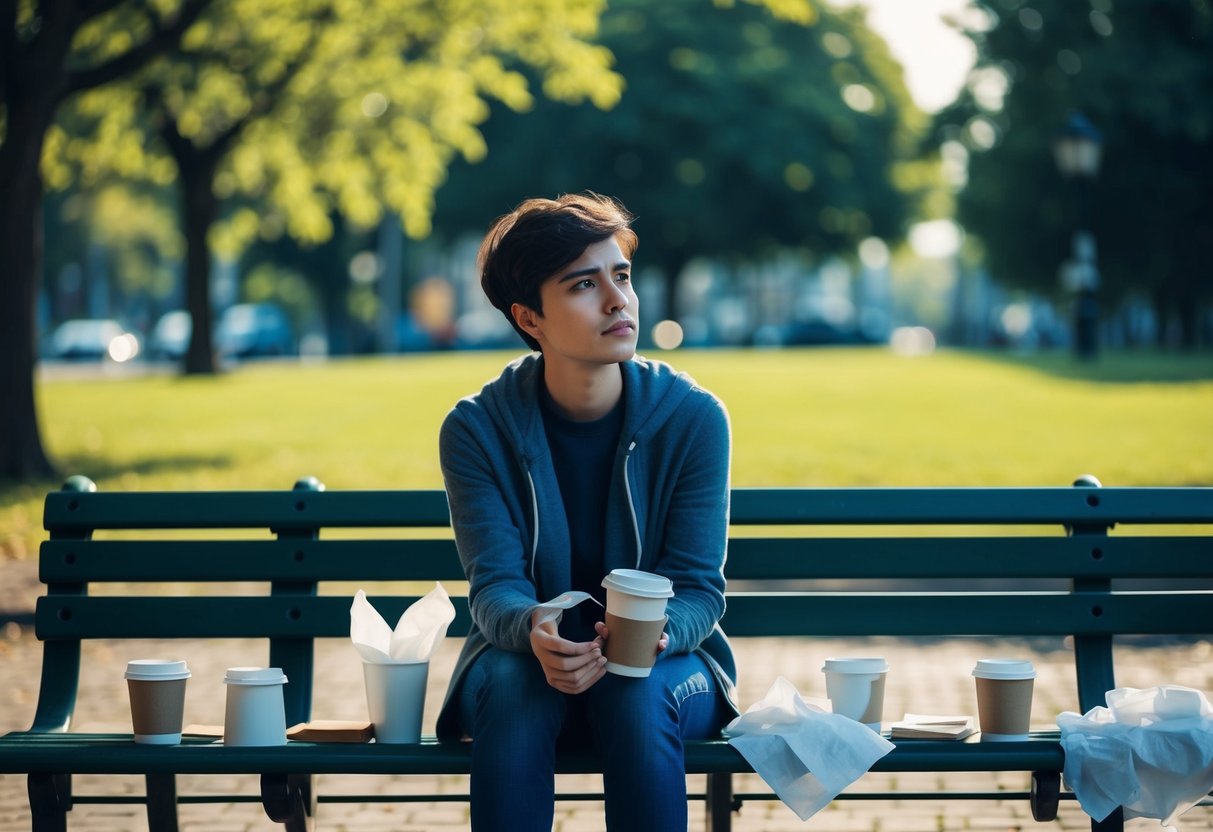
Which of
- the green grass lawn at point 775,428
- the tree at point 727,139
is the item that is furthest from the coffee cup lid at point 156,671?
the tree at point 727,139

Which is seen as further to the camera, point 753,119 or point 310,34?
point 753,119

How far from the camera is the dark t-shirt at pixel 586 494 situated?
387 cm

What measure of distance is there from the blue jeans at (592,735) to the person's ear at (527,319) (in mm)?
754

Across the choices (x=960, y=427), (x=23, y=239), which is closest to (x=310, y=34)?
(x=23, y=239)

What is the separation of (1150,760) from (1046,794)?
0.25 m

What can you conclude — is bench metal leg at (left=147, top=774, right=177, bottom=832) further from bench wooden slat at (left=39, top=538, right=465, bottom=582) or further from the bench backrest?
bench wooden slat at (left=39, top=538, right=465, bottom=582)

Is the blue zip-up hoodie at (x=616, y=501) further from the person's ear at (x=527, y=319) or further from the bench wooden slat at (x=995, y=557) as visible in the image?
the bench wooden slat at (x=995, y=557)

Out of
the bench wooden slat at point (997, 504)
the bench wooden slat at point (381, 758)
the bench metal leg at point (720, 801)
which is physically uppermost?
the bench wooden slat at point (997, 504)

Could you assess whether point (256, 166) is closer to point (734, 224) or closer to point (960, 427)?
point (960, 427)

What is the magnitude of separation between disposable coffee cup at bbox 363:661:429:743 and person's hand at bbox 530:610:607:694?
0.38 meters

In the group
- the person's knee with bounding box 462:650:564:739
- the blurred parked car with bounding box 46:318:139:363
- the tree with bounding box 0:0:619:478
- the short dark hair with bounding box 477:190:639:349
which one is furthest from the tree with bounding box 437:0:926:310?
the person's knee with bounding box 462:650:564:739

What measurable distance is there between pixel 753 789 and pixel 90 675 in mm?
3038

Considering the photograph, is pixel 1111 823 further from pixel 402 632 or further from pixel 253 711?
pixel 253 711

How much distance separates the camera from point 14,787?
5309 mm
